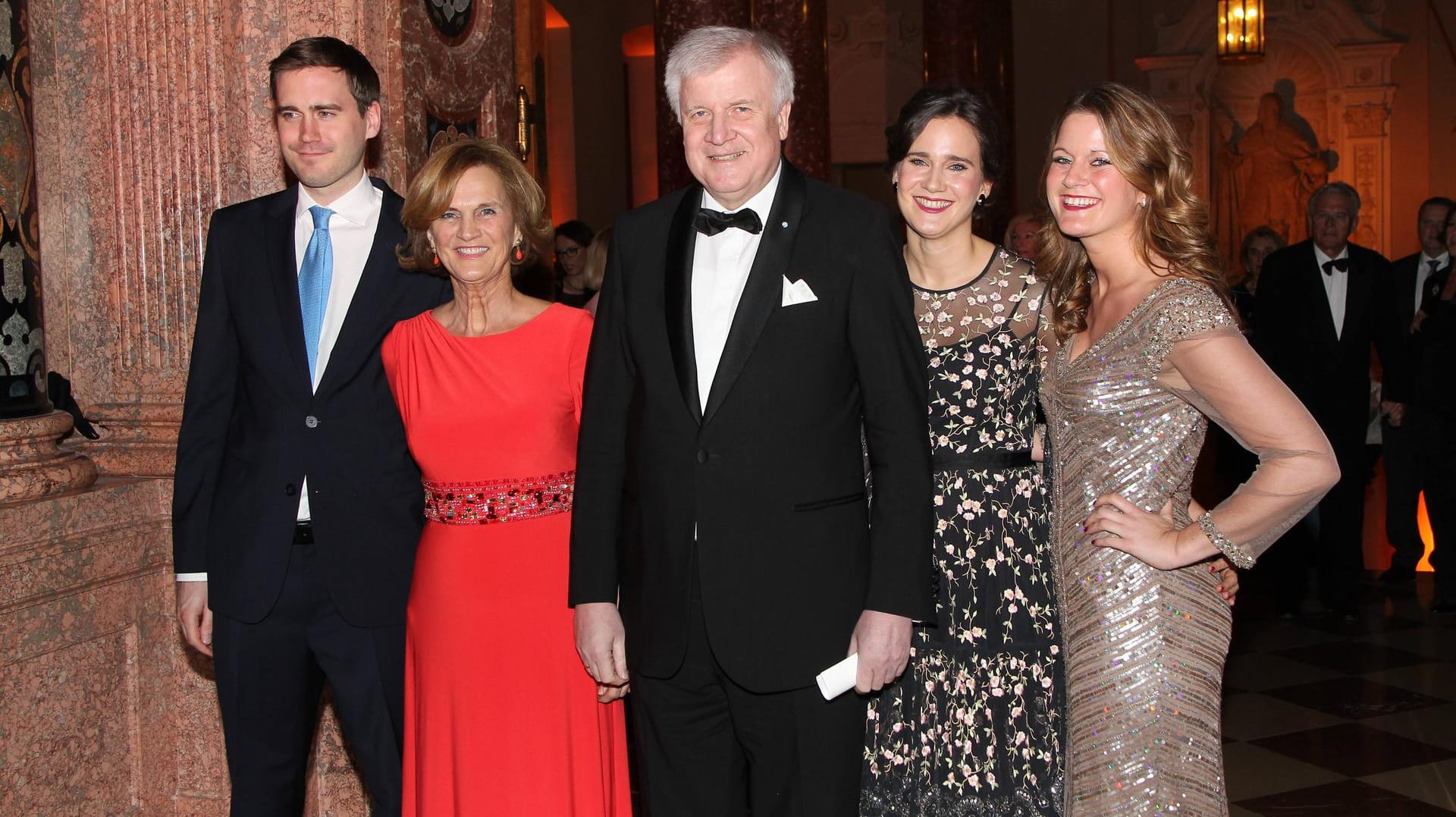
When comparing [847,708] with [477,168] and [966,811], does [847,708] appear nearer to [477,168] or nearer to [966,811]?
[966,811]

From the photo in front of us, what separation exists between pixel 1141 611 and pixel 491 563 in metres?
1.25

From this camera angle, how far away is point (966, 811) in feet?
8.79

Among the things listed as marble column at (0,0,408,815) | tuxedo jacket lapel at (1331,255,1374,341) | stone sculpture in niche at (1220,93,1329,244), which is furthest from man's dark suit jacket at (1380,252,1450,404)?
stone sculpture in niche at (1220,93,1329,244)

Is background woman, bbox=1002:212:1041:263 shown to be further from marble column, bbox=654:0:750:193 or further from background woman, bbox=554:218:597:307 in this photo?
background woman, bbox=554:218:597:307

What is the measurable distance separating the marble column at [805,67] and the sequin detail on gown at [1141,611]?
13.6ft

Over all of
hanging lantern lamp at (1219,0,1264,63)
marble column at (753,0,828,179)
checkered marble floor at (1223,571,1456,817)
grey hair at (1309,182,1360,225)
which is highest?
hanging lantern lamp at (1219,0,1264,63)

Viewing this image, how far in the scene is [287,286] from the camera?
275cm

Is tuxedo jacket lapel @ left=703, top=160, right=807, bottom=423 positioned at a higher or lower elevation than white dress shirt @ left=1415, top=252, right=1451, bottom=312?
lower

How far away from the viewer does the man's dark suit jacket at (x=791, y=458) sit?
229cm

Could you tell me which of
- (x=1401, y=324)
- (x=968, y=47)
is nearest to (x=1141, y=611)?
(x=1401, y=324)

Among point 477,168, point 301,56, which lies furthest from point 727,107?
point 301,56

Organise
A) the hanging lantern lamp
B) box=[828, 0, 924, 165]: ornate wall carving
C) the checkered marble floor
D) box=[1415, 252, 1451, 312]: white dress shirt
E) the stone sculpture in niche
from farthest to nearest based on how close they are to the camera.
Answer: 1. box=[828, 0, 924, 165]: ornate wall carving
2. the stone sculpture in niche
3. the hanging lantern lamp
4. box=[1415, 252, 1451, 312]: white dress shirt
5. the checkered marble floor

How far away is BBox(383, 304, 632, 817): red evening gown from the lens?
2.65m

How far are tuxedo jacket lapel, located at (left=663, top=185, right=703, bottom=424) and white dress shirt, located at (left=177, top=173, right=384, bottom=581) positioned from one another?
30.0 inches
